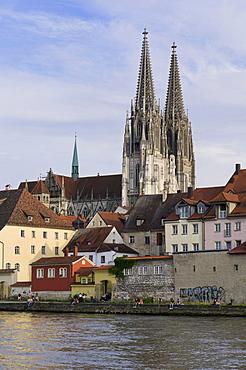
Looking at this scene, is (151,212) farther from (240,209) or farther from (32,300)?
(32,300)

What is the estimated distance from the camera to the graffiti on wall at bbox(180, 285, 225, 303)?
208ft

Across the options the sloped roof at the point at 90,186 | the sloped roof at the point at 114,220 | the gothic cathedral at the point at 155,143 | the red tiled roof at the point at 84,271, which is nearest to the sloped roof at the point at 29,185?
the sloped roof at the point at 90,186

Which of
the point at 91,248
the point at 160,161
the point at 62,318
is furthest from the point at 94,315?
the point at 160,161

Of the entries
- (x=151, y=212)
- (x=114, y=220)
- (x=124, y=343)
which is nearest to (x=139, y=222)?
(x=151, y=212)

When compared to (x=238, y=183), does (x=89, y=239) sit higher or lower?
lower

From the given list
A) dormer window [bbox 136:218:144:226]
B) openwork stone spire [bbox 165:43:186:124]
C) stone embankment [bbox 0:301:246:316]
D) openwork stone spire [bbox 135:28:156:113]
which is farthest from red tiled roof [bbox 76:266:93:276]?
openwork stone spire [bbox 165:43:186:124]

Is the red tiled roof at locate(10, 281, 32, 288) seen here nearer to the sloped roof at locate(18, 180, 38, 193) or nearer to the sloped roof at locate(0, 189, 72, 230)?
the sloped roof at locate(0, 189, 72, 230)

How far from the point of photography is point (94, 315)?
61562 mm

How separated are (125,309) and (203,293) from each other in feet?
24.1

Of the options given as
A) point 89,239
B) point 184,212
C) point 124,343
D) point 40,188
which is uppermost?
point 40,188

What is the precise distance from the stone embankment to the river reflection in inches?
88.3

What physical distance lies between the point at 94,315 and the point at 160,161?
120302 mm

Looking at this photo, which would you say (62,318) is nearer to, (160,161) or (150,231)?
(150,231)

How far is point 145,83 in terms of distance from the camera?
186 metres
